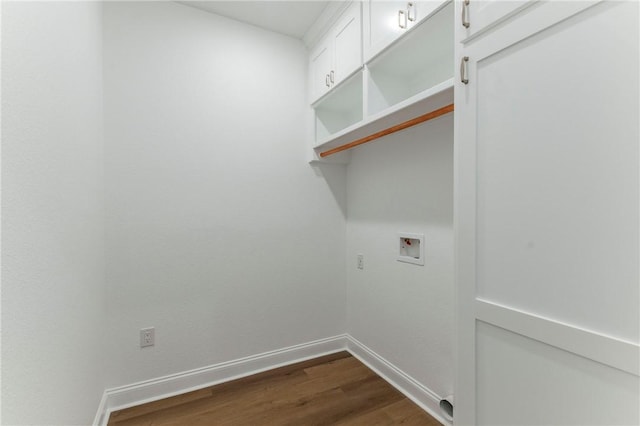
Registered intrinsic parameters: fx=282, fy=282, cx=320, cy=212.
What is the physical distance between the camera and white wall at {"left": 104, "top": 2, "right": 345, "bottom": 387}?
1.71 meters

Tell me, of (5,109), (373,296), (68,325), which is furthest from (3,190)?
(373,296)

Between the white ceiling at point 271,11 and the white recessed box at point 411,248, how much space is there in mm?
1627

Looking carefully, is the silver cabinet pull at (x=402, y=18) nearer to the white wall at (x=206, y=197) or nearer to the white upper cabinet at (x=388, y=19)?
the white upper cabinet at (x=388, y=19)

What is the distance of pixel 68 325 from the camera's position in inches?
42.3

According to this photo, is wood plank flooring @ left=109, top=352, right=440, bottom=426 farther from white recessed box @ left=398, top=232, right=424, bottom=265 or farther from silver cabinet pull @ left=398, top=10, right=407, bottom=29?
silver cabinet pull @ left=398, top=10, right=407, bottom=29

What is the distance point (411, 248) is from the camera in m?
1.83

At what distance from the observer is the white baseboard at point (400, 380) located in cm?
162

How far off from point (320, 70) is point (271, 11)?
491 mm

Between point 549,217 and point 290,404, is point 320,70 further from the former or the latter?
point 290,404

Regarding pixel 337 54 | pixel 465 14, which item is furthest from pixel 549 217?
pixel 337 54

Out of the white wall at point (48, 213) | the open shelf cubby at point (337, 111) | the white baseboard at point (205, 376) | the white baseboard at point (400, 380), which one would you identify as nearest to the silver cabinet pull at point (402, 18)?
the open shelf cubby at point (337, 111)

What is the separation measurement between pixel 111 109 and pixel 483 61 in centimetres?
193

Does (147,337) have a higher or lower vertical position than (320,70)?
lower

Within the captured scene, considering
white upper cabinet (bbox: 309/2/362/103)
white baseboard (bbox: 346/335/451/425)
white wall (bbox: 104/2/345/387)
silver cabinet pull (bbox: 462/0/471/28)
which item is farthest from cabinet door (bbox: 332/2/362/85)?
white baseboard (bbox: 346/335/451/425)
